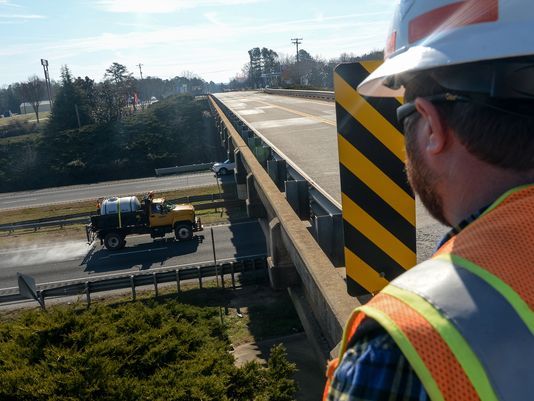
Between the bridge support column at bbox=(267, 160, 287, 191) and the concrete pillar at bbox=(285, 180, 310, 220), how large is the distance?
5.35 feet

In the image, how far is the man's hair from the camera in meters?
1.13

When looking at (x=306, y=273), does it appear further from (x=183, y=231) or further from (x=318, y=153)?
(x=183, y=231)

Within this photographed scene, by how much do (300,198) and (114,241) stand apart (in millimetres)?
18900

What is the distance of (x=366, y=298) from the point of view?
11.8 ft

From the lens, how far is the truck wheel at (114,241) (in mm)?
23703

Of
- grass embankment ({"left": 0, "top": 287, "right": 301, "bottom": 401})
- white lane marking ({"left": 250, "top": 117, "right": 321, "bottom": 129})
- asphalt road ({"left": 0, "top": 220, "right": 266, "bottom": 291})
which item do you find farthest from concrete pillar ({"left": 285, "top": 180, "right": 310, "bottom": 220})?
asphalt road ({"left": 0, "top": 220, "right": 266, "bottom": 291})

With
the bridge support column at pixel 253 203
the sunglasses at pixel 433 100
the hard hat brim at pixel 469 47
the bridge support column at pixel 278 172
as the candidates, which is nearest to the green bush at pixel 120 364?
the bridge support column at pixel 278 172

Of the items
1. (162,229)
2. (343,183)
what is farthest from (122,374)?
(162,229)

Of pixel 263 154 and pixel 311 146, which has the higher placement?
pixel 263 154

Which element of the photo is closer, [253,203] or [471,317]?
[471,317]

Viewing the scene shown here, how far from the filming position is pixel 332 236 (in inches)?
180

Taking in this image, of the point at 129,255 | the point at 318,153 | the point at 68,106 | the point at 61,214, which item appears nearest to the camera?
the point at 318,153

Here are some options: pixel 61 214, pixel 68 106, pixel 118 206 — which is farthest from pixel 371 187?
pixel 68 106

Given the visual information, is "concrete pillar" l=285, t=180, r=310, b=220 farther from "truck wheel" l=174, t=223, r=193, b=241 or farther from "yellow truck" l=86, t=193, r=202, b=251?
"truck wheel" l=174, t=223, r=193, b=241
